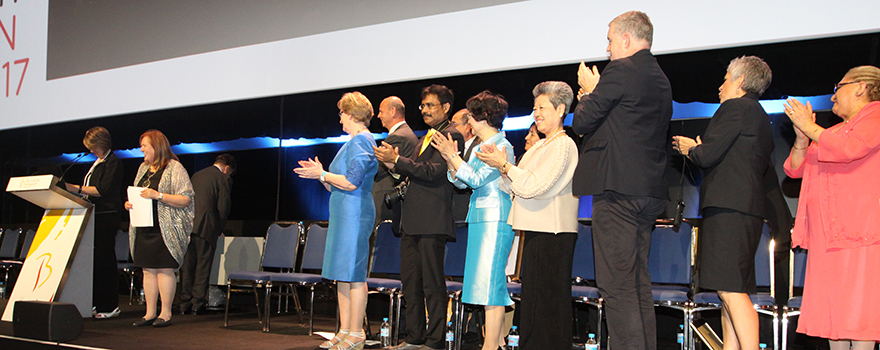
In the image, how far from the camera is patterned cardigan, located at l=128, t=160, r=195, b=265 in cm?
421

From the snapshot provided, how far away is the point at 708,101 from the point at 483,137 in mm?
2146

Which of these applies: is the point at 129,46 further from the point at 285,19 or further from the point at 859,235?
the point at 859,235

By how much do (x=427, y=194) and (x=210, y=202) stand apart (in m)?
2.94

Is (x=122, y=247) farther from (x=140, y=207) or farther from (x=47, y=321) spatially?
(x=47, y=321)

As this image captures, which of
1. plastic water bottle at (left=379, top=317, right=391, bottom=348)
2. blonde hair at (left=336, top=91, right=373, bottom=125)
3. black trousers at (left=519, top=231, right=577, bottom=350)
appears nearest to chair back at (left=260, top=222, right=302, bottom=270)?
plastic water bottle at (left=379, top=317, right=391, bottom=348)

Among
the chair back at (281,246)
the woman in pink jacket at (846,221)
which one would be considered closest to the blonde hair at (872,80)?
the woman in pink jacket at (846,221)

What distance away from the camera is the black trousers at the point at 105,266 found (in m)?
4.77

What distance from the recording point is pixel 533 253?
2.63m

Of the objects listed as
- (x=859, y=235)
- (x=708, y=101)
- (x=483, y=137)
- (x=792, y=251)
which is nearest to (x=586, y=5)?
(x=708, y=101)

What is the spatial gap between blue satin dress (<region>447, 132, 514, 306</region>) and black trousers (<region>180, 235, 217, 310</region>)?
3273 mm

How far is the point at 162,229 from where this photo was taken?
13.8ft

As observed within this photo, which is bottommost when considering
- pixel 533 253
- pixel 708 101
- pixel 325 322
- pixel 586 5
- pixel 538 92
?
pixel 325 322

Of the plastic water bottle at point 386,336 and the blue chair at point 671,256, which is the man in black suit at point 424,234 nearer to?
the plastic water bottle at point 386,336

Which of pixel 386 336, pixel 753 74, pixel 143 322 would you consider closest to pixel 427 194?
pixel 386 336
